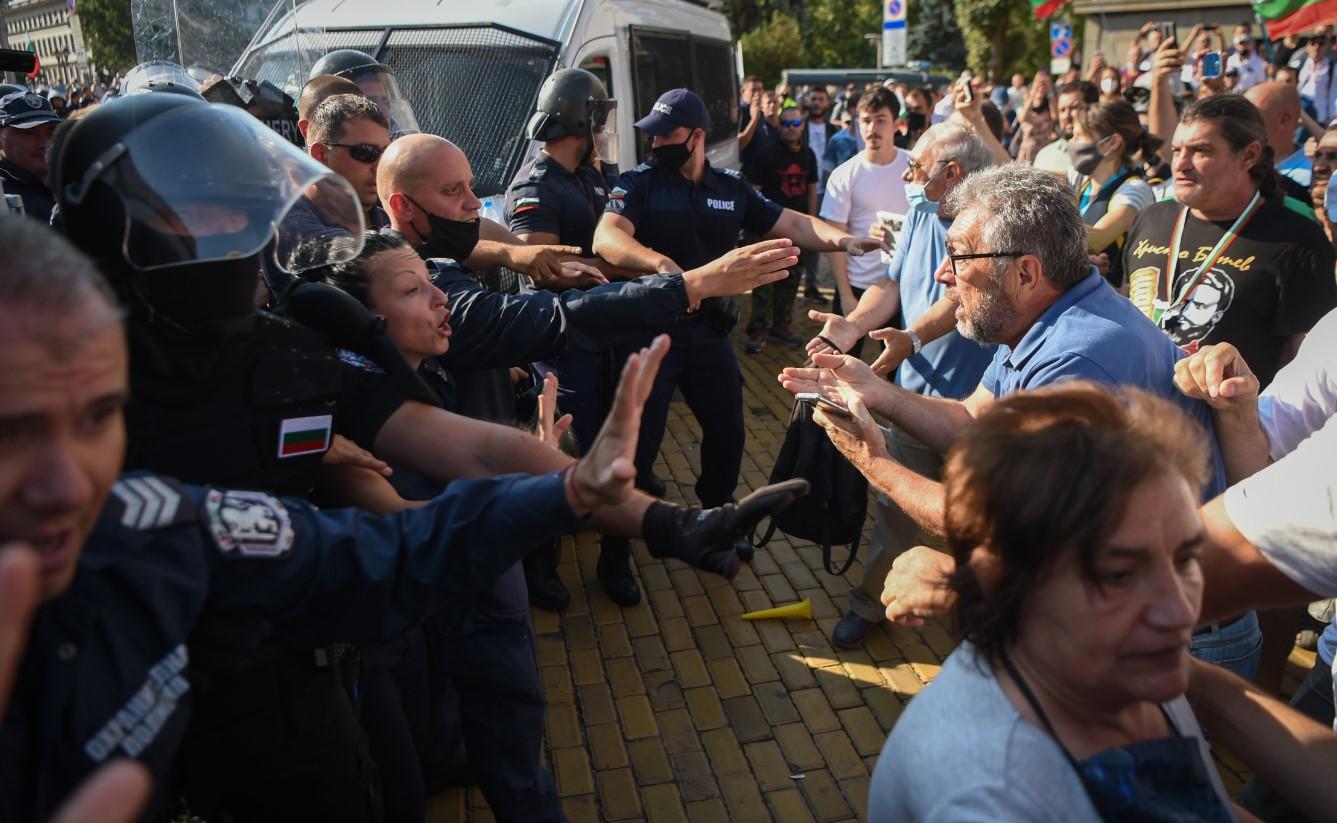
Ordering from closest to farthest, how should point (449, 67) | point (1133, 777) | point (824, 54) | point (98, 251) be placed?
point (1133, 777) → point (98, 251) → point (449, 67) → point (824, 54)

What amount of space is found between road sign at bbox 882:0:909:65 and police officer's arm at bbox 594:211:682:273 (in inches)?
626

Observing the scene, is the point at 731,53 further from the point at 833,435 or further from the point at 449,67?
the point at 833,435

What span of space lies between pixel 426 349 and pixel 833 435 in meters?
1.19

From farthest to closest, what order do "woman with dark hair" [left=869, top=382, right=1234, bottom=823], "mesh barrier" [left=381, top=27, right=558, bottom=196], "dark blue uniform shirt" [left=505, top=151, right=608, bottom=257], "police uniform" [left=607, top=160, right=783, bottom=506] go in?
1. "mesh barrier" [left=381, top=27, right=558, bottom=196]
2. "dark blue uniform shirt" [left=505, top=151, right=608, bottom=257]
3. "police uniform" [left=607, top=160, right=783, bottom=506]
4. "woman with dark hair" [left=869, top=382, right=1234, bottom=823]

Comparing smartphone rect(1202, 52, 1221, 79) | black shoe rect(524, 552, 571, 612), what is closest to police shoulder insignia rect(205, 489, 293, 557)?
black shoe rect(524, 552, 571, 612)

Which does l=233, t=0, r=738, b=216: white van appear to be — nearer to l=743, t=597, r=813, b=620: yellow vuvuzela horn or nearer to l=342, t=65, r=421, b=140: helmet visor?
l=342, t=65, r=421, b=140: helmet visor

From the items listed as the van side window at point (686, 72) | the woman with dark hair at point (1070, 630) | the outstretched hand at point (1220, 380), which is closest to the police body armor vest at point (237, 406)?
the woman with dark hair at point (1070, 630)

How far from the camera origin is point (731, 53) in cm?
1018

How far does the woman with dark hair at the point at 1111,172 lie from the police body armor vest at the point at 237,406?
14.1 ft

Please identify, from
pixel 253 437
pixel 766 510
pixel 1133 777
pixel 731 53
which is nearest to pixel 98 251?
pixel 253 437

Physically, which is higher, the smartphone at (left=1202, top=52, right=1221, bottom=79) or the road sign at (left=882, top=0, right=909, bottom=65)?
the road sign at (left=882, top=0, right=909, bottom=65)

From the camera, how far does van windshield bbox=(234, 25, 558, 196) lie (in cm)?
623

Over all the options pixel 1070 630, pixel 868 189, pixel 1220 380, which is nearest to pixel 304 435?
pixel 1070 630

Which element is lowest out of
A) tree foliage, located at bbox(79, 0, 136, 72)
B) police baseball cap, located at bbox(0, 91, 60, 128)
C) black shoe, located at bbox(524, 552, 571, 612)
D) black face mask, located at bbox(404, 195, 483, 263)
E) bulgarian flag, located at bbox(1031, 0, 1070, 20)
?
black shoe, located at bbox(524, 552, 571, 612)
